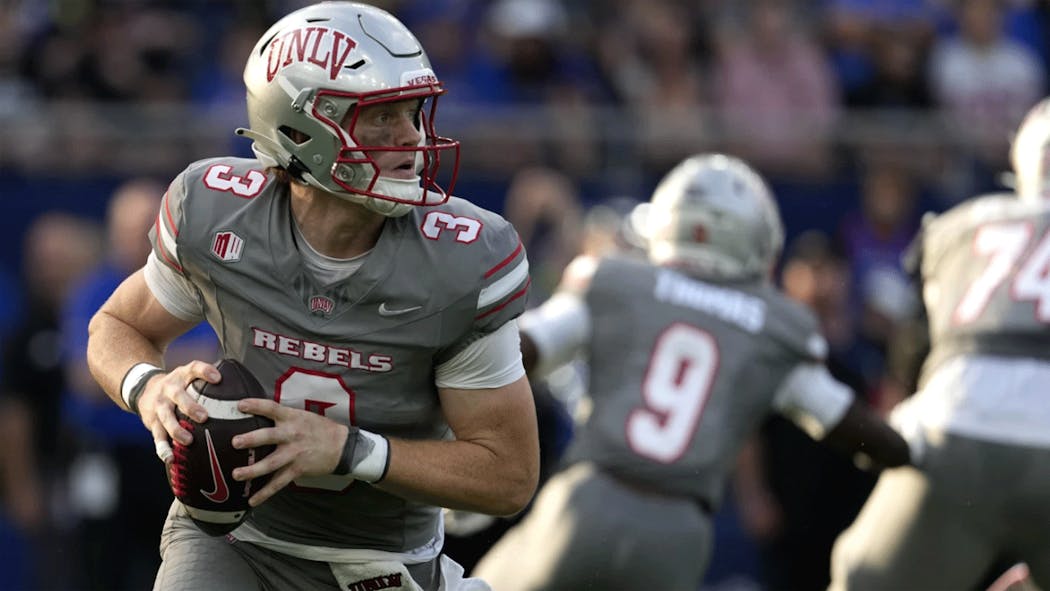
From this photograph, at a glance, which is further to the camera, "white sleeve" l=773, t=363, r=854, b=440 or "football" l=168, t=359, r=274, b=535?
"white sleeve" l=773, t=363, r=854, b=440

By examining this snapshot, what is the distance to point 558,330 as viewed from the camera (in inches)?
223

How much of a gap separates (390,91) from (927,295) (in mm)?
2839

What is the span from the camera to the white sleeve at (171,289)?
3922mm

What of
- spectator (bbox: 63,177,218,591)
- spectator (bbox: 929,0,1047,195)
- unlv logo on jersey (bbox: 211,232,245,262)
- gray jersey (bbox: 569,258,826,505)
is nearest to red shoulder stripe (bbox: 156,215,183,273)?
unlv logo on jersey (bbox: 211,232,245,262)

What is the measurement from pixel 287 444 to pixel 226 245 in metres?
0.52

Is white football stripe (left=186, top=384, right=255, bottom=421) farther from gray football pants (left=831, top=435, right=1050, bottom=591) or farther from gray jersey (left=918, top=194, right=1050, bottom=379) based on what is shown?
gray jersey (left=918, top=194, right=1050, bottom=379)

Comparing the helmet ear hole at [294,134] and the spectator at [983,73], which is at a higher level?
the helmet ear hole at [294,134]

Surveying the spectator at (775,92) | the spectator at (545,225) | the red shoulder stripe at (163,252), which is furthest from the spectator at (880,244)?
the red shoulder stripe at (163,252)

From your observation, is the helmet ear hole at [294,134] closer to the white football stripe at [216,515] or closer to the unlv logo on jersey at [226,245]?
the unlv logo on jersey at [226,245]

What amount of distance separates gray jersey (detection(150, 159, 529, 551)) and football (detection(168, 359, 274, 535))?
18 centimetres

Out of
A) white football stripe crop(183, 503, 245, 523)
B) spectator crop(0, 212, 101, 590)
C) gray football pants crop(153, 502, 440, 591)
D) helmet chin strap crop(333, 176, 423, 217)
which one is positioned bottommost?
spectator crop(0, 212, 101, 590)

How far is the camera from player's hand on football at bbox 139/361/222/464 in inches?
139

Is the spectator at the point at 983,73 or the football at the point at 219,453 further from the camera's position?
the spectator at the point at 983,73

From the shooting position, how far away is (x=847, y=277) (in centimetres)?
909
